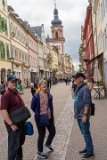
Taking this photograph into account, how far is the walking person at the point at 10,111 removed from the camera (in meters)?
7.00

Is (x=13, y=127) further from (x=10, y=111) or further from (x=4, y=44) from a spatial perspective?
(x=4, y=44)

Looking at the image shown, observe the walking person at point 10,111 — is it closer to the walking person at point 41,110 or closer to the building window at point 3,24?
the walking person at point 41,110

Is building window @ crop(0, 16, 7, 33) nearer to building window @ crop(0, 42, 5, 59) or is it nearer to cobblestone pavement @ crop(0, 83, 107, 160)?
building window @ crop(0, 42, 5, 59)

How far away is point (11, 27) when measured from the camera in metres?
54.8

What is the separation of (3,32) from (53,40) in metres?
108

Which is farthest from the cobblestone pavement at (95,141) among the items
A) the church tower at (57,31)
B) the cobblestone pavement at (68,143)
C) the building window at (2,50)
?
the church tower at (57,31)

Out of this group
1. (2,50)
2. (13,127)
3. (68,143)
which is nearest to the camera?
(13,127)

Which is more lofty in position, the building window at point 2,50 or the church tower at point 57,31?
the church tower at point 57,31

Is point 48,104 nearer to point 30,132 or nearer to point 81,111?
point 81,111

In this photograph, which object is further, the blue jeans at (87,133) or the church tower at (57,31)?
the church tower at (57,31)

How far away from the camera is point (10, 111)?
7.11 m

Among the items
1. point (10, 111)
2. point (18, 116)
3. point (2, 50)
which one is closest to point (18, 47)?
point (2, 50)

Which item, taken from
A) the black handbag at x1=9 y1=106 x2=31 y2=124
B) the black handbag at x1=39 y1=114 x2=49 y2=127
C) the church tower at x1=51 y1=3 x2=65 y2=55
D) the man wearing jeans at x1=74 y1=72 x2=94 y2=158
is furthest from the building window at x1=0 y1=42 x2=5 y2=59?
the church tower at x1=51 y1=3 x2=65 y2=55

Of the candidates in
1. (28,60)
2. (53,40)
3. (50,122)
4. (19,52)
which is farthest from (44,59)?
(50,122)
